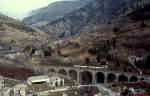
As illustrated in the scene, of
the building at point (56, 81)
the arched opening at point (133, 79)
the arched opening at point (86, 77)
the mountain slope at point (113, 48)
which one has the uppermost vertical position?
the mountain slope at point (113, 48)

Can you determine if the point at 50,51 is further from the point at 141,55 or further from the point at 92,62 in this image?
the point at 141,55

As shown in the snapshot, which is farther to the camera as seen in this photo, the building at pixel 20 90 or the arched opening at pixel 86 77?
the arched opening at pixel 86 77

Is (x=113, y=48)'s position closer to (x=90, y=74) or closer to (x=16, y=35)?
(x=90, y=74)

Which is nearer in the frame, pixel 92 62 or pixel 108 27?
pixel 92 62

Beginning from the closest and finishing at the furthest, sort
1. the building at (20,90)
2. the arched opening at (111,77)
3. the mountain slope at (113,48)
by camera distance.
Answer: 1. the building at (20,90)
2. the arched opening at (111,77)
3. the mountain slope at (113,48)

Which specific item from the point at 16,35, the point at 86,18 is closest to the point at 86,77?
the point at 16,35

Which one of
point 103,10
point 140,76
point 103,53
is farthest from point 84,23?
point 140,76

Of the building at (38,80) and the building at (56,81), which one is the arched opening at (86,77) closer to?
the building at (56,81)

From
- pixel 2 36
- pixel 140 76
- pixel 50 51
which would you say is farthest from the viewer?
pixel 2 36

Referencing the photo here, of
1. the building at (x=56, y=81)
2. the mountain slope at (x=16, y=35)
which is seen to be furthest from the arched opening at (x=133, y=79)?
the mountain slope at (x=16, y=35)

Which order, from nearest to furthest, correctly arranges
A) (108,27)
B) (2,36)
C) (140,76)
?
(140,76)
(108,27)
(2,36)

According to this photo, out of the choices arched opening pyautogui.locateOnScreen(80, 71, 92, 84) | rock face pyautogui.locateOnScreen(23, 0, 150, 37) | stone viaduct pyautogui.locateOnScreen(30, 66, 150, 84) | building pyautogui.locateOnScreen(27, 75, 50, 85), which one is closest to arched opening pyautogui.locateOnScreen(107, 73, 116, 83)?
stone viaduct pyautogui.locateOnScreen(30, 66, 150, 84)
